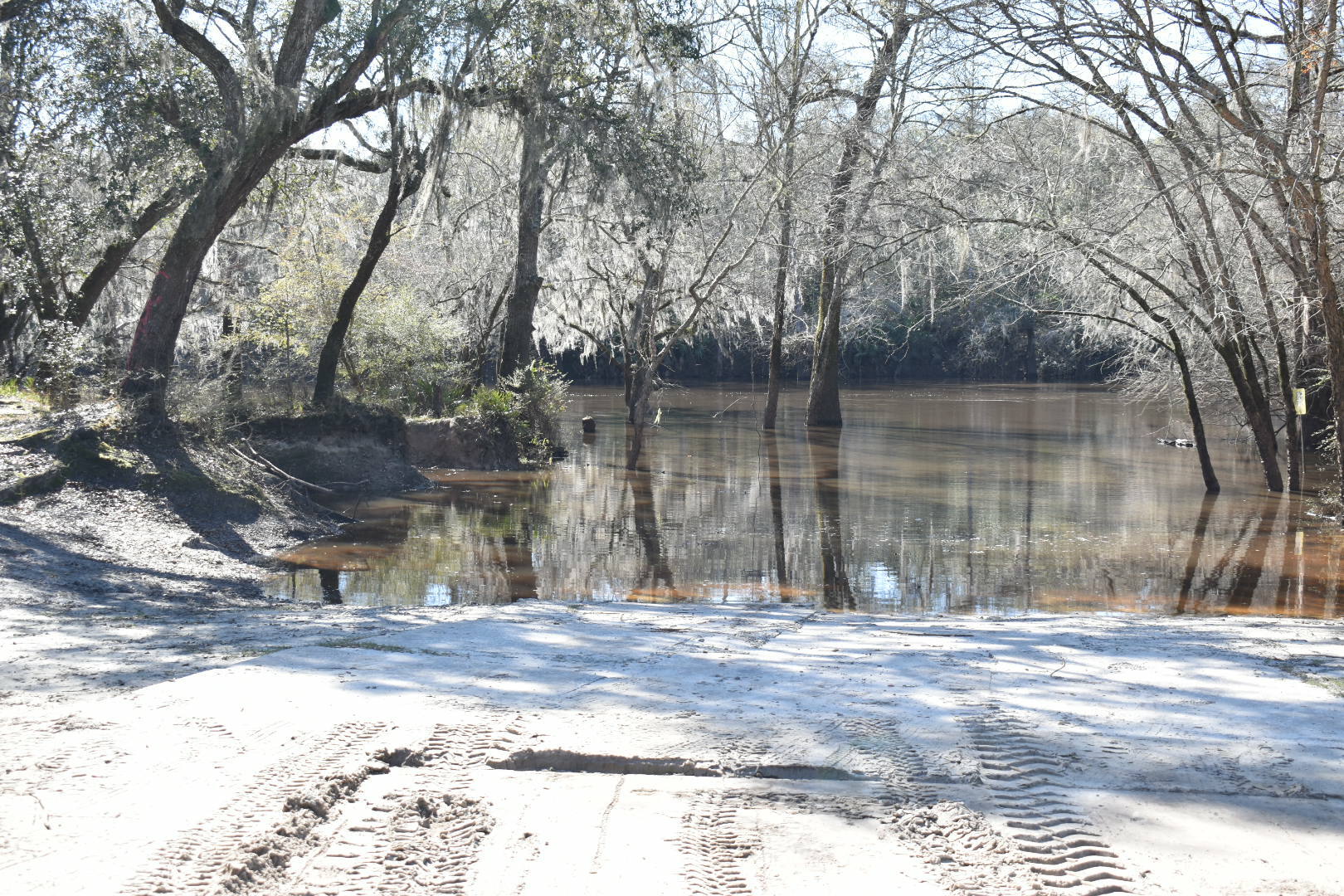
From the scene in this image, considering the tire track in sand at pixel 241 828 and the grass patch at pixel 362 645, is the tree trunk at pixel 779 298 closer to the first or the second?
the grass patch at pixel 362 645

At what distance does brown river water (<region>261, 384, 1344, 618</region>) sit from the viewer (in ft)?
31.0

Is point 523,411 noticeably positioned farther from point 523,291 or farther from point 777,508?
point 777,508

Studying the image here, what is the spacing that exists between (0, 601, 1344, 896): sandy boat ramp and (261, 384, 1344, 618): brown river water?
14.7ft

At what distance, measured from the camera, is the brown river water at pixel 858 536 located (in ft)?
31.0

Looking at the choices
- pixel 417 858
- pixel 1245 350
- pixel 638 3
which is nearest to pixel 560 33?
pixel 638 3

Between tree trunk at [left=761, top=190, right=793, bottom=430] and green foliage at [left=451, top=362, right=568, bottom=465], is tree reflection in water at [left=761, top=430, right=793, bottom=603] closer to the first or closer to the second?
tree trunk at [left=761, top=190, right=793, bottom=430]

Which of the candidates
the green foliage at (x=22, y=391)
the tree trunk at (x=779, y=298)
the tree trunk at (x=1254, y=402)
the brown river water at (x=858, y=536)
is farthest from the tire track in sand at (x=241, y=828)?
the tree trunk at (x=779, y=298)

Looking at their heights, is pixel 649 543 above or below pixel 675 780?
below

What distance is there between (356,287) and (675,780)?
45.0 feet

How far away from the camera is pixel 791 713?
4098 millimetres

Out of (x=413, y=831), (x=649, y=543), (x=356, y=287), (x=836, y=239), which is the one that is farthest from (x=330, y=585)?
(x=836, y=239)

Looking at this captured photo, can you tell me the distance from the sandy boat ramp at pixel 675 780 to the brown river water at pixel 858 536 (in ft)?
14.7

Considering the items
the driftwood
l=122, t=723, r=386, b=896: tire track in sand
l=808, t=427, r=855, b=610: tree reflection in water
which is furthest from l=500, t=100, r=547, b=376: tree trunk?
l=122, t=723, r=386, b=896: tire track in sand

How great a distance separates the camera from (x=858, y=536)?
12.3 meters
